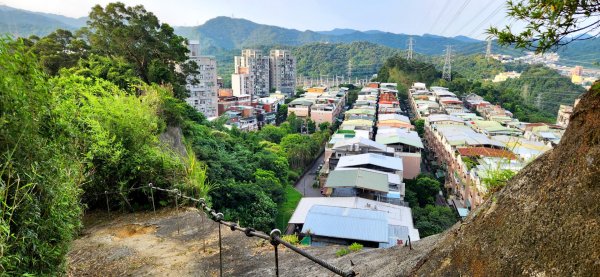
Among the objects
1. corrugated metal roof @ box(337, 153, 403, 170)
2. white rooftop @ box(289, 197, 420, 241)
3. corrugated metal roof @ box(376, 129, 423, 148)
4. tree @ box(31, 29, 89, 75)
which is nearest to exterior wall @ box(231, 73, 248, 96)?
corrugated metal roof @ box(376, 129, 423, 148)

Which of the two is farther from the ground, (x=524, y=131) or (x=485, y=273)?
(x=485, y=273)

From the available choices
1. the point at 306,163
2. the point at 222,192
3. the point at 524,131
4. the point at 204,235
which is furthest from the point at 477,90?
the point at 204,235

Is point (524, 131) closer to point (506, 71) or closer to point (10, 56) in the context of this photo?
point (10, 56)

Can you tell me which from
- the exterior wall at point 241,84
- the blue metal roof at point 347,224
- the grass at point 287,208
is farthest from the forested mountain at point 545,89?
the blue metal roof at point 347,224

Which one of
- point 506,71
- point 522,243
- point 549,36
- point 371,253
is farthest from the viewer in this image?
point 506,71

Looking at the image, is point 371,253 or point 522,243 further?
point 371,253

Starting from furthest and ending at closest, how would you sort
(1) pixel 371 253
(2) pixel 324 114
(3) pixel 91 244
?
(2) pixel 324 114, (3) pixel 91 244, (1) pixel 371 253
